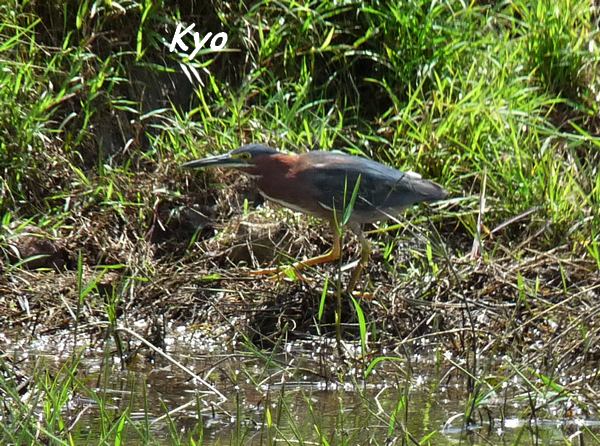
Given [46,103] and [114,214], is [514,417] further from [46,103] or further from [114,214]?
[46,103]

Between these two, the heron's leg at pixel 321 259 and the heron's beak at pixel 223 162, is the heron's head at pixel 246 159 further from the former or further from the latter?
the heron's leg at pixel 321 259

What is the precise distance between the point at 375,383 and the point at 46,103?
9.00ft

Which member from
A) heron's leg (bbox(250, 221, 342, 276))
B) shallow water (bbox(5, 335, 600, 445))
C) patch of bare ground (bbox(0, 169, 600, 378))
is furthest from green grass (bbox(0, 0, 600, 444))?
shallow water (bbox(5, 335, 600, 445))

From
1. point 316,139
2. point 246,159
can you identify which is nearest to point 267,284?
point 246,159

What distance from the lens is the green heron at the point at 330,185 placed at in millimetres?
6664

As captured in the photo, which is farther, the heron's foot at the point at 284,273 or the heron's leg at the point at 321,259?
the heron's leg at the point at 321,259

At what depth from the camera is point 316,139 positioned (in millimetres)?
7766

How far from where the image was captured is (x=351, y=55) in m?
8.25

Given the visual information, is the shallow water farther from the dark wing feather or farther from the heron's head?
the heron's head

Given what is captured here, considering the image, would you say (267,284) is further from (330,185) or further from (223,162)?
(223,162)

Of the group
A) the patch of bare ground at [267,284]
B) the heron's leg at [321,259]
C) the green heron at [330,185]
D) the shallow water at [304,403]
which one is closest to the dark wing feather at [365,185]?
the green heron at [330,185]

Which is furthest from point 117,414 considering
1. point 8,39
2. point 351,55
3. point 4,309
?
point 351,55

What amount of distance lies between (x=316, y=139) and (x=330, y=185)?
1.13m

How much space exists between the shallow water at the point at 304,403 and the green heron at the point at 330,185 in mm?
709
